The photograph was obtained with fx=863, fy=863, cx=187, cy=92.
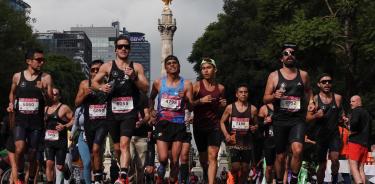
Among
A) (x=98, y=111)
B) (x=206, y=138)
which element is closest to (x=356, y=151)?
(x=206, y=138)

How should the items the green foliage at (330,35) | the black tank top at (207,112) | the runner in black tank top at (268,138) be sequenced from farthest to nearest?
1. the green foliage at (330,35)
2. the runner in black tank top at (268,138)
3. the black tank top at (207,112)

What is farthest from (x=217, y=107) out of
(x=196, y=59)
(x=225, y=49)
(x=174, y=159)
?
(x=196, y=59)

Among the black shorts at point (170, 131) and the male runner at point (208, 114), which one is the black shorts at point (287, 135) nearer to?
the male runner at point (208, 114)

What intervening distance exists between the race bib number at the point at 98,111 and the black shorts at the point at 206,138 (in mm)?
1722

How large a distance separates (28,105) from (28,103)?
36 millimetres

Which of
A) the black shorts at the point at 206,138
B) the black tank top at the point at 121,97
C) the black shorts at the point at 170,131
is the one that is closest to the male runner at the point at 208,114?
the black shorts at the point at 206,138

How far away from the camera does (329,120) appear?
16.1 metres

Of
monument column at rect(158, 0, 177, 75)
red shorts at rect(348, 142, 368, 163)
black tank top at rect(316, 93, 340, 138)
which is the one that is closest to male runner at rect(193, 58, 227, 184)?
black tank top at rect(316, 93, 340, 138)

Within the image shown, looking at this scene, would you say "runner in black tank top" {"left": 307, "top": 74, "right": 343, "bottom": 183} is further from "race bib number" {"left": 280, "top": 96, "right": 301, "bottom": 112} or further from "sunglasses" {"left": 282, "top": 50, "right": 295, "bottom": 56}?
"race bib number" {"left": 280, "top": 96, "right": 301, "bottom": 112}

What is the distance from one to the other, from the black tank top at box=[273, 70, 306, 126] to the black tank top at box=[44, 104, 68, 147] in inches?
196

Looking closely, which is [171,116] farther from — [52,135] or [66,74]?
[66,74]

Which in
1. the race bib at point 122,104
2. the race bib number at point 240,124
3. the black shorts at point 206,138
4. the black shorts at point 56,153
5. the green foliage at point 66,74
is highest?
the green foliage at point 66,74

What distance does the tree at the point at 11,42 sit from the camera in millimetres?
51312

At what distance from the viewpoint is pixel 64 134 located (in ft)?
54.8
